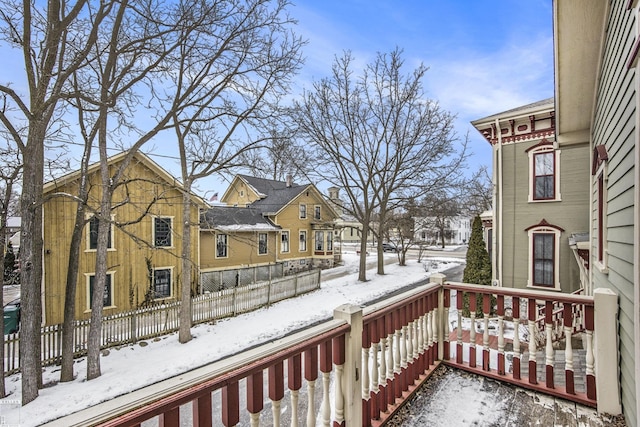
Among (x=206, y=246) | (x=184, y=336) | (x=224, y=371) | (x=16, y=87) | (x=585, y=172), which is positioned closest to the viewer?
(x=224, y=371)

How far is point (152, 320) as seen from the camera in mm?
8195

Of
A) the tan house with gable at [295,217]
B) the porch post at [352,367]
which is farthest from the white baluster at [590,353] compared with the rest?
the tan house with gable at [295,217]

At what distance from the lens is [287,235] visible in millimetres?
18734

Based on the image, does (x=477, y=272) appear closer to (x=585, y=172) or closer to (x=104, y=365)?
(x=585, y=172)

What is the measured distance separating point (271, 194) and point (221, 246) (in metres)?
6.42

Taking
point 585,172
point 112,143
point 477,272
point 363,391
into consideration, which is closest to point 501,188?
point 585,172

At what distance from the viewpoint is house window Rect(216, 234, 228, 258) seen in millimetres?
14695

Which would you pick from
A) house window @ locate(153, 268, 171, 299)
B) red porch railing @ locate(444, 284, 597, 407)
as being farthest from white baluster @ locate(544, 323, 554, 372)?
house window @ locate(153, 268, 171, 299)

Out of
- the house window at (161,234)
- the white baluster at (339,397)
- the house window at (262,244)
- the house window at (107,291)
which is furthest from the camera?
the house window at (262,244)

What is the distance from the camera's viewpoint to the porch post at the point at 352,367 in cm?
183

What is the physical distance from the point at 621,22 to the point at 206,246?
14.6m

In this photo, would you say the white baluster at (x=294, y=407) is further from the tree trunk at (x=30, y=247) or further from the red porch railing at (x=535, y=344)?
the tree trunk at (x=30, y=247)

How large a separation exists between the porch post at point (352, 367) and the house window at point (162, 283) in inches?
466

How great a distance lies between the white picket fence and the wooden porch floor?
7.89m
